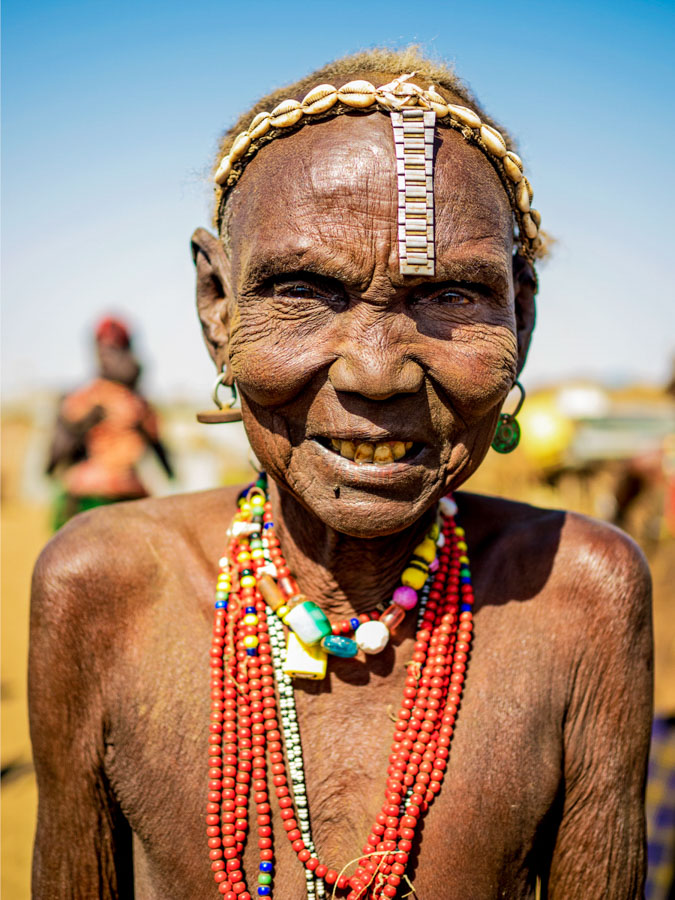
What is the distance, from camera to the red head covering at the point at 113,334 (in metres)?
7.11

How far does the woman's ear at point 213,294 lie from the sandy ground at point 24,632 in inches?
138

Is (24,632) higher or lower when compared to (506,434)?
lower

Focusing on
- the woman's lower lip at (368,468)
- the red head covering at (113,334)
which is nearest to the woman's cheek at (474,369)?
the woman's lower lip at (368,468)

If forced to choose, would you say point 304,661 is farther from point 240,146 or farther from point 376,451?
point 240,146

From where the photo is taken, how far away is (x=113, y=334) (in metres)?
7.18

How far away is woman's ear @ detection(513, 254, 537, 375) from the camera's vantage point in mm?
2049

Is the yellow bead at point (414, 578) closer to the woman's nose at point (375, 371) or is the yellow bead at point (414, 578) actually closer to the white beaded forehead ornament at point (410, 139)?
the woman's nose at point (375, 371)

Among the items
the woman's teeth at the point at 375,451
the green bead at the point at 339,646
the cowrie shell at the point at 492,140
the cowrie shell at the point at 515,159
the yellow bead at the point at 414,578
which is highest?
the cowrie shell at the point at 492,140

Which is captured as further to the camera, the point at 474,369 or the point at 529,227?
the point at 529,227

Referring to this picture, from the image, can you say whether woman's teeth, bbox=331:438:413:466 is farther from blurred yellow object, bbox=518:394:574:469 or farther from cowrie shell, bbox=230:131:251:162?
blurred yellow object, bbox=518:394:574:469

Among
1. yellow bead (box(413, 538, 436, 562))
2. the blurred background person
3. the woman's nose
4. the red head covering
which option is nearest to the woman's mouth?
the woman's nose

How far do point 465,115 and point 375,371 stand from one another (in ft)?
2.08

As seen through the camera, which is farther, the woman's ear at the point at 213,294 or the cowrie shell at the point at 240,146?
the woman's ear at the point at 213,294

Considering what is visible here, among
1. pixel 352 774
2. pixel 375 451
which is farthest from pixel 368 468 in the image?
pixel 352 774
